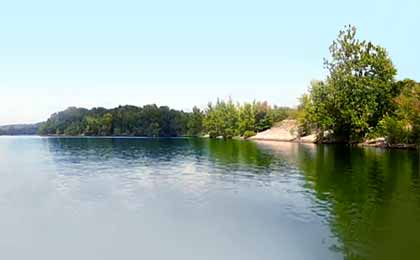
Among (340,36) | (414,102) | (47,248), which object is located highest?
(340,36)

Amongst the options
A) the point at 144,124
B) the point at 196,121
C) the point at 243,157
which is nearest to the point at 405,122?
the point at 243,157

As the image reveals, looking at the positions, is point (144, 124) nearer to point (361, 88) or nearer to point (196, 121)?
point (196, 121)

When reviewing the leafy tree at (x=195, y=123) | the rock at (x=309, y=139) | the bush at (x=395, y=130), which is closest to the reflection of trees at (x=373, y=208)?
the bush at (x=395, y=130)

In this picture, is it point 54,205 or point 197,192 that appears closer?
point 54,205

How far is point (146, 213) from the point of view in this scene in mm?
18094

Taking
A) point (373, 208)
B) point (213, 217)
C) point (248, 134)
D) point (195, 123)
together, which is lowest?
point (213, 217)

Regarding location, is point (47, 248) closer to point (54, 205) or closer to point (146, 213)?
point (146, 213)

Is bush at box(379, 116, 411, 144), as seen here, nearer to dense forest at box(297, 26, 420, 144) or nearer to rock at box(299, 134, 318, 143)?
dense forest at box(297, 26, 420, 144)

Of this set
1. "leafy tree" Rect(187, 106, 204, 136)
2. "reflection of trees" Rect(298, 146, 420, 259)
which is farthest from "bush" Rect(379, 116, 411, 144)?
"leafy tree" Rect(187, 106, 204, 136)

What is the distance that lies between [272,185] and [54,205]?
43.4ft

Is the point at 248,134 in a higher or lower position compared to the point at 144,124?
lower

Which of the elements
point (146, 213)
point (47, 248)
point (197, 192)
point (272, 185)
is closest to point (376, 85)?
point (272, 185)

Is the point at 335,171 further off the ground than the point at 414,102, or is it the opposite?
the point at 414,102

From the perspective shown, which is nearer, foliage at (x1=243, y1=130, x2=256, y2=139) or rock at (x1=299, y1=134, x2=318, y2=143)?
rock at (x1=299, y1=134, x2=318, y2=143)
